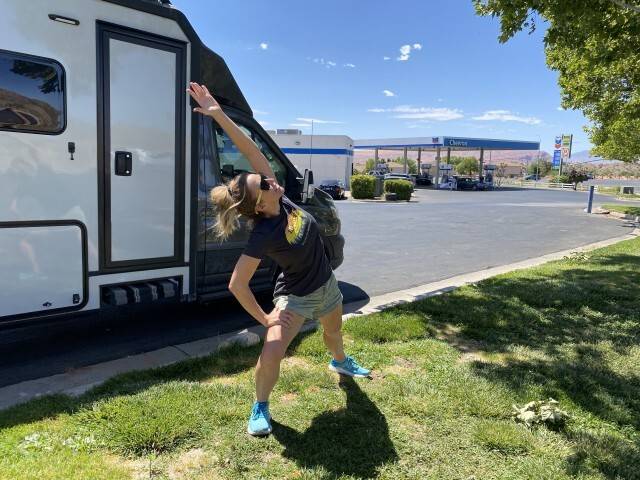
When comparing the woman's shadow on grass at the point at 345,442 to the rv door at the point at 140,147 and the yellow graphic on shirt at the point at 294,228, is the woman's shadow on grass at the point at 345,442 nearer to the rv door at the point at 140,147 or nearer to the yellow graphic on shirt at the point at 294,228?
the yellow graphic on shirt at the point at 294,228

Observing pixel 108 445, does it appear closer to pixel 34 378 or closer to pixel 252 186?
pixel 34 378

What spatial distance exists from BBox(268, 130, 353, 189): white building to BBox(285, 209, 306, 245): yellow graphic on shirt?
39.4 m

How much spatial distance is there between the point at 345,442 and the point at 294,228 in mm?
1285

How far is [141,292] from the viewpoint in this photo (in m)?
4.46

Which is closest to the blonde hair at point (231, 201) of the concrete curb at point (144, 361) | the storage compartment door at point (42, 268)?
the concrete curb at point (144, 361)

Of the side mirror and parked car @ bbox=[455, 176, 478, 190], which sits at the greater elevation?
the side mirror

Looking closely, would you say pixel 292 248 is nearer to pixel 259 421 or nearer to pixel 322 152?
pixel 259 421

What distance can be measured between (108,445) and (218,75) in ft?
11.4

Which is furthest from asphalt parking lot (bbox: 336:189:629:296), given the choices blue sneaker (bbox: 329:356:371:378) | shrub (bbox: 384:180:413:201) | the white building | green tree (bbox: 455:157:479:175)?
green tree (bbox: 455:157:479:175)

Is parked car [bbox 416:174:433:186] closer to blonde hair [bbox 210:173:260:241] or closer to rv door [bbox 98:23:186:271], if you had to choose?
rv door [bbox 98:23:186:271]

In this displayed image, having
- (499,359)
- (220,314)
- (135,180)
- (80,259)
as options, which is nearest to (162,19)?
(135,180)

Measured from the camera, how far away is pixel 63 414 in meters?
3.18

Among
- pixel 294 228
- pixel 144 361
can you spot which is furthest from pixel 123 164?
pixel 294 228

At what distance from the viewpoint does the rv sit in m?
3.80
